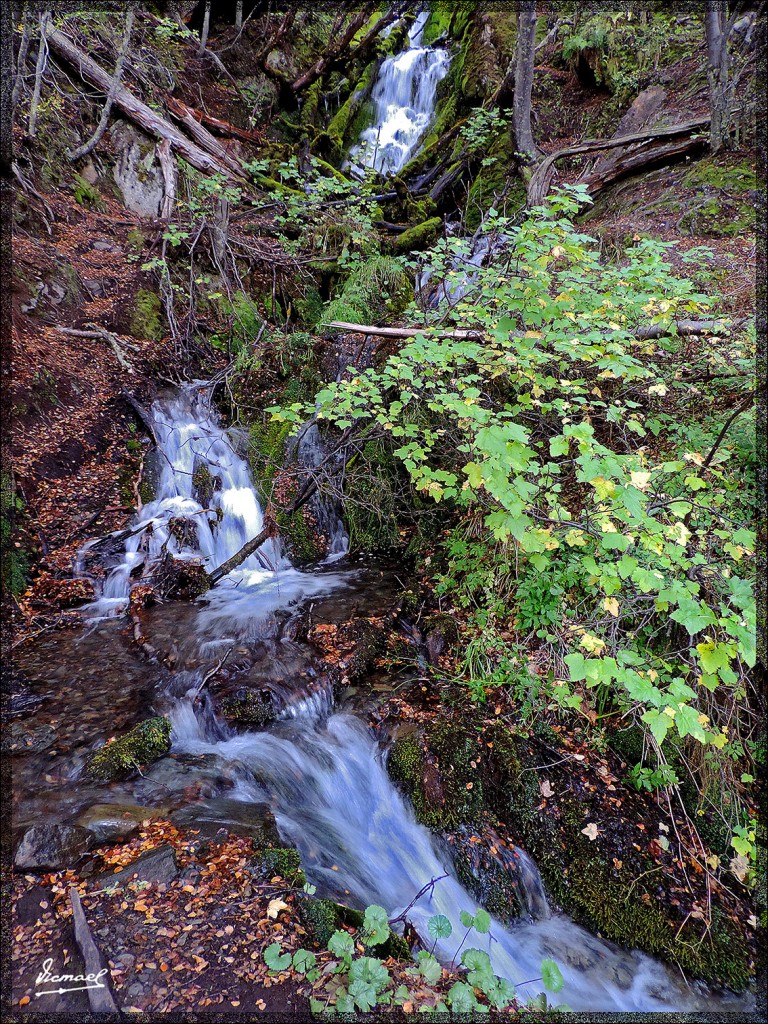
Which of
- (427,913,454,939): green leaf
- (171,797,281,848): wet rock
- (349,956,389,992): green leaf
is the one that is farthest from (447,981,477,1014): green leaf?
(171,797,281,848): wet rock

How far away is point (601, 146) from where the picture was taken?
30.1 feet

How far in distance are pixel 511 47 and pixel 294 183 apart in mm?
7104

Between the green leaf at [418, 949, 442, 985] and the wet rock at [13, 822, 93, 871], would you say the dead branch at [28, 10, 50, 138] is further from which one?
the green leaf at [418, 949, 442, 985]

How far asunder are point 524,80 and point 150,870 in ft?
40.6

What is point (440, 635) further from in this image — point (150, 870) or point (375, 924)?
point (150, 870)

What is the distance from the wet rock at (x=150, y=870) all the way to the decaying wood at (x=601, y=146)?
925cm

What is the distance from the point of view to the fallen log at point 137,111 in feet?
31.2

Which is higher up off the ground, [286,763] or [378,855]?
[286,763]

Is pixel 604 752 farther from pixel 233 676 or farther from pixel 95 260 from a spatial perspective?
pixel 95 260

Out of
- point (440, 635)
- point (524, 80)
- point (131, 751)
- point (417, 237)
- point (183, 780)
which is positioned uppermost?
point (524, 80)

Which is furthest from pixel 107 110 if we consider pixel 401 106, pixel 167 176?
pixel 401 106

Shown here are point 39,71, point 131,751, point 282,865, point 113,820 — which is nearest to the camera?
point 282,865

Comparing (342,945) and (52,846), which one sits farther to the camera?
(52,846)

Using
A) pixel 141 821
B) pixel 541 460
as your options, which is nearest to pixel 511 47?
pixel 541 460
